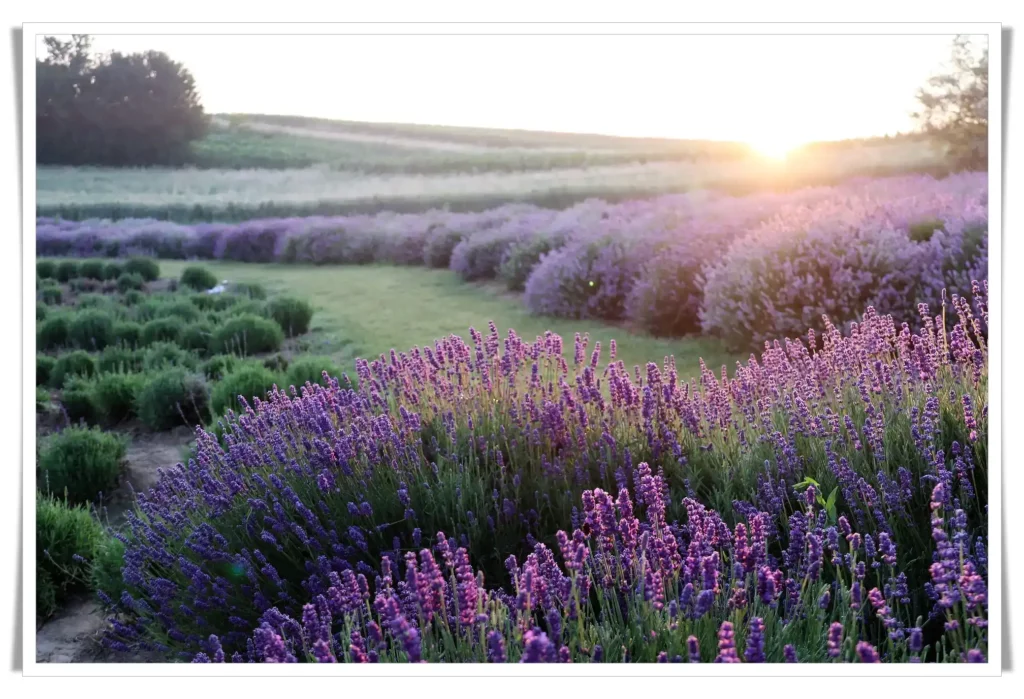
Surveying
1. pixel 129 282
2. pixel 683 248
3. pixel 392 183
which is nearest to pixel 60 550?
pixel 129 282

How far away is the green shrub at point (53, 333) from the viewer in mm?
3107

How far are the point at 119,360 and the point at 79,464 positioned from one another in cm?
47

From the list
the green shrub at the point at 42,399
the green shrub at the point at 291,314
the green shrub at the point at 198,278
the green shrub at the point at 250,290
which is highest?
the green shrub at the point at 198,278

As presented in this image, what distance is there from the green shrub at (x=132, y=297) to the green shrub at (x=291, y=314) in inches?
24.0

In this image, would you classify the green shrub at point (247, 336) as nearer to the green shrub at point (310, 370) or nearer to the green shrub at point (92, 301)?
the green shrub at point (310, 370)

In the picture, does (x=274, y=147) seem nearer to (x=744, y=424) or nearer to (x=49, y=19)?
(x=49, y=19)

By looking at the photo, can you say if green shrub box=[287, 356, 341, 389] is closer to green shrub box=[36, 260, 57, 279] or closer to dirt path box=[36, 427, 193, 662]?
dirt path box=[36, 427, 193, 662]

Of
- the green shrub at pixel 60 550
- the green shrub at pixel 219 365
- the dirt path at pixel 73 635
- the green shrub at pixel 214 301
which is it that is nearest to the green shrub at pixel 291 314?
the green shrub at pixel 214 301

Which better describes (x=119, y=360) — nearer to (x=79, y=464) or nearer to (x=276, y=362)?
(x=79, y=464)

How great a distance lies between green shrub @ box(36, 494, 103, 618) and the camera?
2.95m

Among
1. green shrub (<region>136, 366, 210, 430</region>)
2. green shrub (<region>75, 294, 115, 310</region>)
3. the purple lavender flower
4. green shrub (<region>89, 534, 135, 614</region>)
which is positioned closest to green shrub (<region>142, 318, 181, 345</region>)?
green shrub (<region>136, 366, 210, 430</region>)

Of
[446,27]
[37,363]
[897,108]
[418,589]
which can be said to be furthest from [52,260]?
[897,108]

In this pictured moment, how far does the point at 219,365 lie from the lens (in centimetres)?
420
